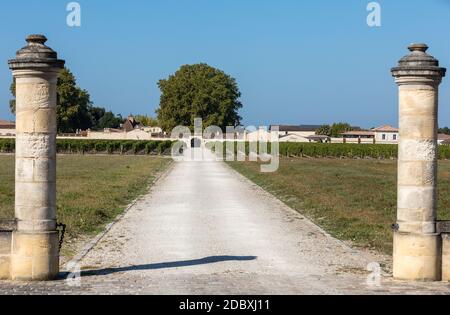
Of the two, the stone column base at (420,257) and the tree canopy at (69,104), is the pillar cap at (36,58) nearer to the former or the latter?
the stone column base at (420,257)

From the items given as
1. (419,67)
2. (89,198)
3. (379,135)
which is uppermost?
(379,135)

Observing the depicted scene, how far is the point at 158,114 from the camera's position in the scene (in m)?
113

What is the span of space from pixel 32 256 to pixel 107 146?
74.2 m

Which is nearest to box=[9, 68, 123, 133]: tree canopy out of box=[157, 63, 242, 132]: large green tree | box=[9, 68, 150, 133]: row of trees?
box=[9, 68, 150, 133]: row of trees

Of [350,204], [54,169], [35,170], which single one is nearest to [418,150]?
[54,169]

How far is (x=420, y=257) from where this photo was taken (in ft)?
36.7

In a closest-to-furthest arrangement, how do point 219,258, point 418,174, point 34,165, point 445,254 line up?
point 34,165
point 418,174
point 445,254
point 219,258

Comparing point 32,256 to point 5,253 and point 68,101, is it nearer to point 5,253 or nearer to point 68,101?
point 5,253

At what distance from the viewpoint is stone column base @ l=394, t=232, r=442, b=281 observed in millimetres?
11164

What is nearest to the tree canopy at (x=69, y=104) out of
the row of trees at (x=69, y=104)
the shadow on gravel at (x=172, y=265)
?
the row of trees at (x=69, y=104)

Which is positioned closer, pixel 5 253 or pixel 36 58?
pixel 36 58

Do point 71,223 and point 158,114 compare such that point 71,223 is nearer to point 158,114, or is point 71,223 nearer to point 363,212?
point 363,212

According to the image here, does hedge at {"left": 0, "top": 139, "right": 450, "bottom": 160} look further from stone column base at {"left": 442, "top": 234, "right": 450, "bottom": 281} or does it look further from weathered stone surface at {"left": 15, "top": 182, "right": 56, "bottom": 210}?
weathered stone surface at {"left": 15, "top": 182, "right": 56, "bottom": 210}
